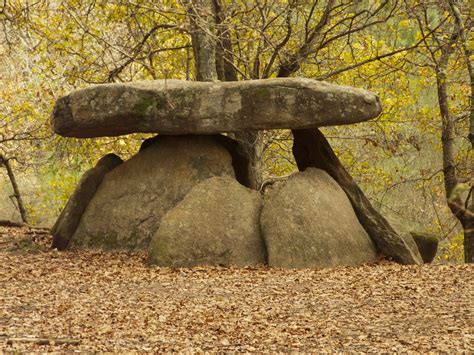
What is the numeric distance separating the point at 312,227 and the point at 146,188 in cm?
330

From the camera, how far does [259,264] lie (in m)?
12.2

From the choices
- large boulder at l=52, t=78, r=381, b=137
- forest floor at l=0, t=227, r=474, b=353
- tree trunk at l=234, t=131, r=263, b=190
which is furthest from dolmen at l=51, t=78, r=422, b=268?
tree trunk at l=234, t=131, r=263, b=190

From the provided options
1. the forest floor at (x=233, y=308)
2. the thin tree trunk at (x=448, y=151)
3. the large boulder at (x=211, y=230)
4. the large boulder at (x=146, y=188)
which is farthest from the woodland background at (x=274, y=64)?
the forest floor at (x=233, y=308)

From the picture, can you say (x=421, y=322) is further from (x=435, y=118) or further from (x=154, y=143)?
(x=435, y=118)

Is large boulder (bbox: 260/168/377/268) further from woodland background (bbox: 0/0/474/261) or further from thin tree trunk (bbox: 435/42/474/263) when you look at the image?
thin tree trunk (bbox: 435/42/474/263)

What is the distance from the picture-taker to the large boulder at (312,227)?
1209cm

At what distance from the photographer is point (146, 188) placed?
45.6ft

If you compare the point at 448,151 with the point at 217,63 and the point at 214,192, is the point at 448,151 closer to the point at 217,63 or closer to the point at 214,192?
the point at 214,192

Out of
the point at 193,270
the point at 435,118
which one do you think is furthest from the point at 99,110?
the point at 435,118

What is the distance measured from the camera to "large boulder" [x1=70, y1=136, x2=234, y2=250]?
13484 mm

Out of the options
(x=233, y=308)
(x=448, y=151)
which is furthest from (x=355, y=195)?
(x=233, y=308)

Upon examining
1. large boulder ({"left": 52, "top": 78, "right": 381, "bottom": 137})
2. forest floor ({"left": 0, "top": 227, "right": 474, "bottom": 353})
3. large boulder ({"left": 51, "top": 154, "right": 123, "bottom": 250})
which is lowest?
forest floor ({"left": 0, "top": 227, "right": 474, "bottom": 353})

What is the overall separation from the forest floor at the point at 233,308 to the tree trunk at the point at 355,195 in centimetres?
81

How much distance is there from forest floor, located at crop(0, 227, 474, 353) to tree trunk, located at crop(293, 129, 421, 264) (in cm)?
81
